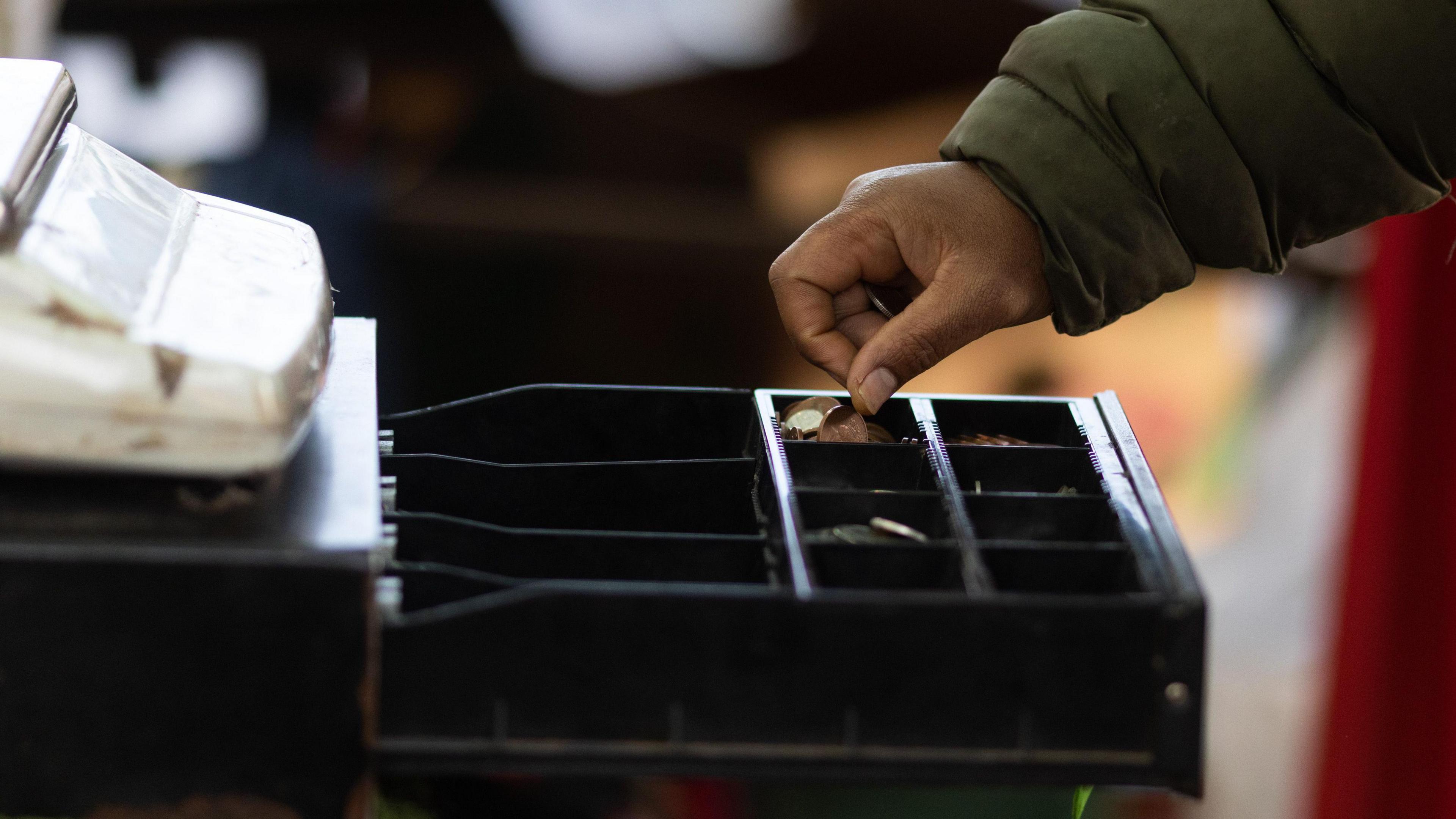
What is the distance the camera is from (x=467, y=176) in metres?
2.47

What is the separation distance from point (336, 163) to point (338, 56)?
192 mm

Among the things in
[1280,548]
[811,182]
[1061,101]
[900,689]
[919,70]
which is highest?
[919,70]

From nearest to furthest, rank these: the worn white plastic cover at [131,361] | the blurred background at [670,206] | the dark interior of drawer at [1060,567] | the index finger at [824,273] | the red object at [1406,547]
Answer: the worn white plastic cover at [131,361], the dark interior of drawer at [1060,567], the index finger at [824,273], the red object at [1406,547], the blurred background at [670,206]

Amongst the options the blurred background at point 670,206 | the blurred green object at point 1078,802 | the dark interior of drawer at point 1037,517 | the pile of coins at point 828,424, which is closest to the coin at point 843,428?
the pile of coins at point 828,424

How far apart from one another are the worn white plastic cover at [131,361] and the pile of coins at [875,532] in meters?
0.27

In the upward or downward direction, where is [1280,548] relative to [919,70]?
downward

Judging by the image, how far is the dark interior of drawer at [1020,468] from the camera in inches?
30.0

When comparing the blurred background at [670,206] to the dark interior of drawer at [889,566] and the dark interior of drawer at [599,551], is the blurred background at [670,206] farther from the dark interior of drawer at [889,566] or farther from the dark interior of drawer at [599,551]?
the dark interior of drawer at [889,566]

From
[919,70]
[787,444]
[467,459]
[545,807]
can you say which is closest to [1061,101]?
[787,444]

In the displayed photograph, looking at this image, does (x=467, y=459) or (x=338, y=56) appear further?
(x=338, y=56)

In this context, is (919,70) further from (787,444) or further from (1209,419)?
(787,444)

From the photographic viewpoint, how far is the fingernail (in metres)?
0.82

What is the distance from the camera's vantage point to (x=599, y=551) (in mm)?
701

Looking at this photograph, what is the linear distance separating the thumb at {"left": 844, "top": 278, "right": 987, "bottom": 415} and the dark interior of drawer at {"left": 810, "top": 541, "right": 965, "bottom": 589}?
7.1 inches
